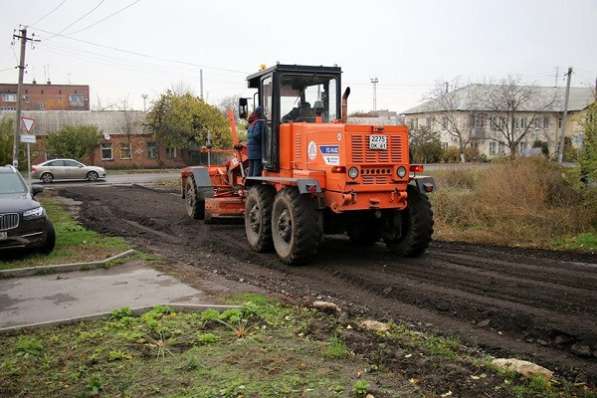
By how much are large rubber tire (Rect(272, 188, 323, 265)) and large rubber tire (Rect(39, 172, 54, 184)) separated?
29.9 meters

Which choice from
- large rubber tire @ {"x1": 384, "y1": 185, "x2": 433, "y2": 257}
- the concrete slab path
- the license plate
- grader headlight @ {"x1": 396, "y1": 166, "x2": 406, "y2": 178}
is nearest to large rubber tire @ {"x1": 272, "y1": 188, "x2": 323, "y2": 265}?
the license plate

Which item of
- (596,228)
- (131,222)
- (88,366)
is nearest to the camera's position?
(88,366)

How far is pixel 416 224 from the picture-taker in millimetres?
9633

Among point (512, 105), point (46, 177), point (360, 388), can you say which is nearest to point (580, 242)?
point (360, 388)

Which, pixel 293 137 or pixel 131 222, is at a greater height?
pixel 293 137

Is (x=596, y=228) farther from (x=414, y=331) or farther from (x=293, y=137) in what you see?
(x=414, y=331)

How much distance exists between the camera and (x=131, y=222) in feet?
49.2

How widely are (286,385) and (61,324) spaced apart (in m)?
3.05

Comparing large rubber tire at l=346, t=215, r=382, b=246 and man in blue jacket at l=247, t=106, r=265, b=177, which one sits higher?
man in blue jacket at l=247, t=106, r=265, b=177

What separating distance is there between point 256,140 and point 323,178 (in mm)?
2342

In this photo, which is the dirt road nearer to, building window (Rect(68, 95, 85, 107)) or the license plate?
the license plate

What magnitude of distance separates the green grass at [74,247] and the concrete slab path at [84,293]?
2.95ft

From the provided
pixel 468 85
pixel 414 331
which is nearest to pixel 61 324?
pixel 414 331

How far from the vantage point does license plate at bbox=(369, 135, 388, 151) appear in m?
9.12
